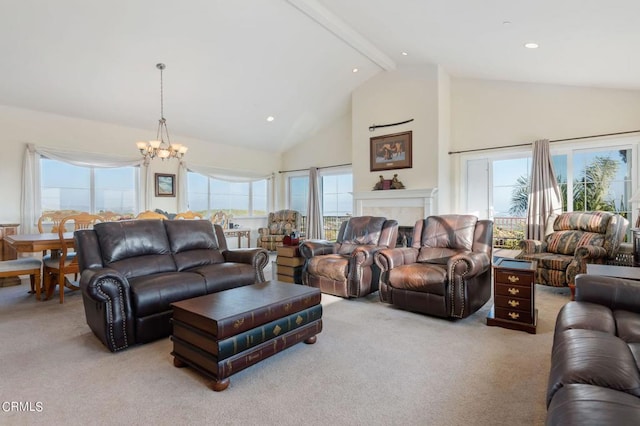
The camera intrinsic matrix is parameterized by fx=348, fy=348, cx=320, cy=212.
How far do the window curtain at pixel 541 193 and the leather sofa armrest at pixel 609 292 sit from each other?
3534 millimetres

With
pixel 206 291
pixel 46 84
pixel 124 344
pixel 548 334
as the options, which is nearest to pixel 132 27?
pixel 46 84

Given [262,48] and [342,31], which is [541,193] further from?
[262,48]

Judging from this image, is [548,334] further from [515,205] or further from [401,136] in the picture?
[401,136]

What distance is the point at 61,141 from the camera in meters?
5.88

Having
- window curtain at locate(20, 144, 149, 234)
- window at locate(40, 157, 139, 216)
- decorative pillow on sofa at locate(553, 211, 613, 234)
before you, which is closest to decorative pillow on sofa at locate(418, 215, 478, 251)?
decorative pillow on sofa at locate(553, 211, 613, 234)

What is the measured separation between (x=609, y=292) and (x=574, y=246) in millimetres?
2719

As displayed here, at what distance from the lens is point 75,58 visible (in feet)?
15.5

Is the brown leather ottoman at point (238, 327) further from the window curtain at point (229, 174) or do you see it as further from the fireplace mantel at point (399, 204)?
the window curtain at point (229, 174)

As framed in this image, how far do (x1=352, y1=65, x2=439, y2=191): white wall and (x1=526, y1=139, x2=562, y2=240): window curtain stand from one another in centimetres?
149

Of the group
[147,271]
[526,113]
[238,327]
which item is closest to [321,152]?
[526,113]

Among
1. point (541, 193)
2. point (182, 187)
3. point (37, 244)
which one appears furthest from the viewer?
point (182, 187)

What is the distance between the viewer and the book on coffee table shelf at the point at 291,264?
4586 mm

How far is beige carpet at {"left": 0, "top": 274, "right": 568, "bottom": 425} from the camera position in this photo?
73.0 inches

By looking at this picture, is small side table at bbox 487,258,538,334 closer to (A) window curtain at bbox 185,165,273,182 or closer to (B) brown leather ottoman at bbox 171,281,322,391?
(B) brown leather ottoman at bbox 171,281,322,391
